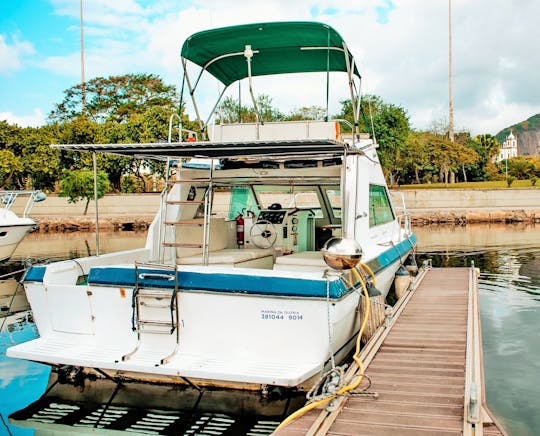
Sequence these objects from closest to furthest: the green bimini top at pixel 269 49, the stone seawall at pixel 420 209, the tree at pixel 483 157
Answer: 1. the green bimini top at pixel 269 49
2. the stone seawall at pixel 420 209
3. the tree at pixel 483 157

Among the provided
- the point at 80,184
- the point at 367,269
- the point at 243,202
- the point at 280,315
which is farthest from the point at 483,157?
the point at 280,315

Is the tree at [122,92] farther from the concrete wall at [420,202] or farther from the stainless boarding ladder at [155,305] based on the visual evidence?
the stainless boarding ladder at [155,305]

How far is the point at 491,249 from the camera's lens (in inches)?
813

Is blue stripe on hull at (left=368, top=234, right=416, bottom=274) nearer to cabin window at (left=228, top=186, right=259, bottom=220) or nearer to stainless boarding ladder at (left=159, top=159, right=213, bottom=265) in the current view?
stainless boarding ladder at (left=159, top=159, right=213, bottom=265)

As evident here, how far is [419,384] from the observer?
214 inches

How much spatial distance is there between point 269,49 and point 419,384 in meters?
5.54

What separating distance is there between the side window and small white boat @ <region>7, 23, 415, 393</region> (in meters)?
0.07

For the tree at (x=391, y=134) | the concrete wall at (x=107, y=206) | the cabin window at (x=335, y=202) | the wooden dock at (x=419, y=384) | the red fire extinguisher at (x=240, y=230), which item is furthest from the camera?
the tree at (x=391, y=134)

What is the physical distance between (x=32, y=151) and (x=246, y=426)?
35064 mm

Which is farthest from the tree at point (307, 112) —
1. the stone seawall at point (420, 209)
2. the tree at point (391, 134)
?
the stone seawall at point (420, 209)

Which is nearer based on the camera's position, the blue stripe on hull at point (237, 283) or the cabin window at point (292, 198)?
the blue stripe on hull at point (237, 283)

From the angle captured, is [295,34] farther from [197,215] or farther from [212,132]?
[197,215]

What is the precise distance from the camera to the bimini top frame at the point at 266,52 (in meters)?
7.68

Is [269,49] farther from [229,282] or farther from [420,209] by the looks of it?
[420,209]
